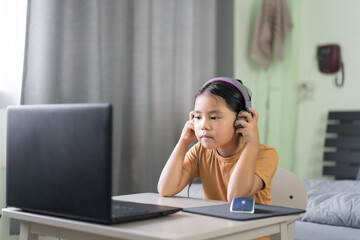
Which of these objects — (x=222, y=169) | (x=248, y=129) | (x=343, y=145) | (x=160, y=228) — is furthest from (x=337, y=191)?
(x=160, y=228)

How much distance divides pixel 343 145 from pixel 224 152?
7.55 feet

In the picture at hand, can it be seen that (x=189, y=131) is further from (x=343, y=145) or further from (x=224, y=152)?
(x=343, y=145)

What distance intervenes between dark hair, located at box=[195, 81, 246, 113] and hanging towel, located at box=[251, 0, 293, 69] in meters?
2.29

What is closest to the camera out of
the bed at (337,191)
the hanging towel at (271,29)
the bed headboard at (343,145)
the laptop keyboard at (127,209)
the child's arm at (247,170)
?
the laptop keyboard at (127,209)

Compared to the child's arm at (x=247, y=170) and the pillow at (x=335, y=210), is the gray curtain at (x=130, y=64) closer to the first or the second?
the pillow at (x=335, y=210)

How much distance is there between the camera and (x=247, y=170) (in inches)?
51.4

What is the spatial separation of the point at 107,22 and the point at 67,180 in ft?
5.95

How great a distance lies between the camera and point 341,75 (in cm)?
368

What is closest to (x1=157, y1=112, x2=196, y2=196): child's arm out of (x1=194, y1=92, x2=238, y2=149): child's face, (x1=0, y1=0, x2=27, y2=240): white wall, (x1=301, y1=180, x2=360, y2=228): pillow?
(x1=194, y1=92, x2=238, y2=149): child's face

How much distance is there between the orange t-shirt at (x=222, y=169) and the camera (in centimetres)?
138

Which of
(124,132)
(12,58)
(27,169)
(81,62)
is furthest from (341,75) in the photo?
(27,169)

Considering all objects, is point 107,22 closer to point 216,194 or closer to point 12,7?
point 12,7

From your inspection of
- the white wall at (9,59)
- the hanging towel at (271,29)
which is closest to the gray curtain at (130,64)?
the white wall at (9,59)

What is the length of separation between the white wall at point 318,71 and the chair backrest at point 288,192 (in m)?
2.22
